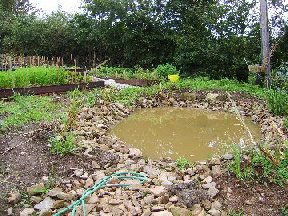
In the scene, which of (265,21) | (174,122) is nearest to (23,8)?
(265,21)

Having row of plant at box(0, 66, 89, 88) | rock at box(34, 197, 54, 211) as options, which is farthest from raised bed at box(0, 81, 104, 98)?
rock at box(34, 197, 54, 211)

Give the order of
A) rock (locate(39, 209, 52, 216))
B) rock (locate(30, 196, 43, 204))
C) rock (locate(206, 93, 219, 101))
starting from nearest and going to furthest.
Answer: rock (locate(39, 209, 52, 216)) → rock (locate(30, 196, 43, 204)) → rock (locate(206, 93, 219, 101))

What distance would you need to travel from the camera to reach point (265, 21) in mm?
10492

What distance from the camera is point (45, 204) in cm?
316

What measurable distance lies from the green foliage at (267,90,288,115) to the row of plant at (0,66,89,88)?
17.3 feet

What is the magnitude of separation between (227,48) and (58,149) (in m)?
9.49

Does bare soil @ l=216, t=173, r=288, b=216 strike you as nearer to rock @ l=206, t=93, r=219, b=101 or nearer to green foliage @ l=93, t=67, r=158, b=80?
rock @ l=206, t=93, r=219, b=101

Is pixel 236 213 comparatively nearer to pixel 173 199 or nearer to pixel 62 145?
pixel 173 199

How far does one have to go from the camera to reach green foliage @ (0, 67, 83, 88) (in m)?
7.95

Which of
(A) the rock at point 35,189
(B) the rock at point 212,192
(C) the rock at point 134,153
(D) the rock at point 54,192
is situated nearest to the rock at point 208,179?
(B) the rock at point 212,192

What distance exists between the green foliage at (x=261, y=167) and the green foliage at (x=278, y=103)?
290cm

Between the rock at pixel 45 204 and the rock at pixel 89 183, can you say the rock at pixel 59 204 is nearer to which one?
the rock at pixel 45 204

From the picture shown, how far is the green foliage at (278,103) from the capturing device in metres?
6.44

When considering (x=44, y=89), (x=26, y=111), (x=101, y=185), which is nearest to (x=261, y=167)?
(x=101, y=185)
